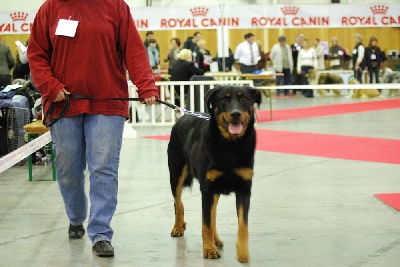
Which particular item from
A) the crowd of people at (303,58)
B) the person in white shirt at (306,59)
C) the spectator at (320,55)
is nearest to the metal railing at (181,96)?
the crowd of people at (303,58)

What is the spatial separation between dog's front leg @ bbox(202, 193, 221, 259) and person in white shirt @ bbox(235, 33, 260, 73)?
48.6ft

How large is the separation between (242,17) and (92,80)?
1734 centimetres

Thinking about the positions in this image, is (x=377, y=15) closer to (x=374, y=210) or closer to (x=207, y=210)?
(x=374, y=210)

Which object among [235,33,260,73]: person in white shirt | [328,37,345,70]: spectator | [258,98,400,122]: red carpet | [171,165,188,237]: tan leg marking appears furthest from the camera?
Answer: [328,37,345,70]: spectator

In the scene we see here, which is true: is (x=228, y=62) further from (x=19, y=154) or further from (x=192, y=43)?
(x=19, y=154)

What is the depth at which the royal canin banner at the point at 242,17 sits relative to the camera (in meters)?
21.4

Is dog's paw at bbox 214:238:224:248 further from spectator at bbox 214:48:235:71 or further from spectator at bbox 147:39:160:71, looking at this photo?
spectator at bbox 214:48:235:71

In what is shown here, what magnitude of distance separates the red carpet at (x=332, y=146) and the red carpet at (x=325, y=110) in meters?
3.00

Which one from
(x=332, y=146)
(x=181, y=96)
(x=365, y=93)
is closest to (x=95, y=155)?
(x=332, y=146)

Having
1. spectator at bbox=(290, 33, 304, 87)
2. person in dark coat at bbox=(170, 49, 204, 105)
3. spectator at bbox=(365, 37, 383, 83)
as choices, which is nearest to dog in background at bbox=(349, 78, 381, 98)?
spectator at bbox=(365, 37, 383, 83)

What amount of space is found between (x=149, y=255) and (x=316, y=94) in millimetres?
17532

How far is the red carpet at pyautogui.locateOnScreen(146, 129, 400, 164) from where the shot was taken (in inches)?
365

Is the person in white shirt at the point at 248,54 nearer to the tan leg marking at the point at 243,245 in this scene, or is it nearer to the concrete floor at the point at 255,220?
the concrete floor at the point at 255,220

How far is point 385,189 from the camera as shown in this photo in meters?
6.90
